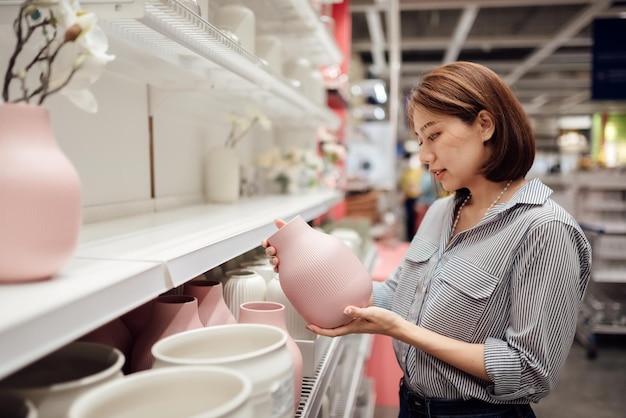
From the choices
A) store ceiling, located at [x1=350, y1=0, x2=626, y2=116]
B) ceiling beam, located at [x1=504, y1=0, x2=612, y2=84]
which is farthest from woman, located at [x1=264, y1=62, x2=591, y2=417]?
ceiling beam, located at [x1=504, y1=0, x2=612, y2=84]

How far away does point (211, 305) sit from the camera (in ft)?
4.27

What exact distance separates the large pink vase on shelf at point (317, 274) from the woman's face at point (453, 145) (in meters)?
0.35

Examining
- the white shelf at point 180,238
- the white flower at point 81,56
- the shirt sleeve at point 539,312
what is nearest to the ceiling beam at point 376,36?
the white shelf at point 180,238

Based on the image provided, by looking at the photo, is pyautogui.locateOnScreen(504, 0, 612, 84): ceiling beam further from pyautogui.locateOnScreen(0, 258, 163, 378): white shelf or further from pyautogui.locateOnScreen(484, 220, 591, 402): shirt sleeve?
pyautogui.locateOnScreen(0, 258, 163, 378): white shelf

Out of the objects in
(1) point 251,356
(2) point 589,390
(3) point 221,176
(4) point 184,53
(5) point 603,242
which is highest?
(4) point 184,53

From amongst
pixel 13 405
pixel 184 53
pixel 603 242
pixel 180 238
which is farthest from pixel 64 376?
pixel 603 242

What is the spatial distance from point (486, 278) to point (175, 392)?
2.71 ft

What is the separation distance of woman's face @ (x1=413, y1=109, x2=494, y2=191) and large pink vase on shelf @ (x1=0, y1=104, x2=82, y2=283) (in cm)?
95

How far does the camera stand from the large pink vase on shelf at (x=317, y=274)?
4.26 ft

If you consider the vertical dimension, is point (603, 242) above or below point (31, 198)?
below

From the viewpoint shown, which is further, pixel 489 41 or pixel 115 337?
pixel 489 41

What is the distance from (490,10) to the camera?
9234 mm

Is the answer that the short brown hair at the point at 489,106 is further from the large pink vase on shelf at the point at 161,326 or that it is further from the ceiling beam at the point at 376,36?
the ceiling beam at the point at 376,36

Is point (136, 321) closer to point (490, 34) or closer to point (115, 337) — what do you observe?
point (115, 337)
